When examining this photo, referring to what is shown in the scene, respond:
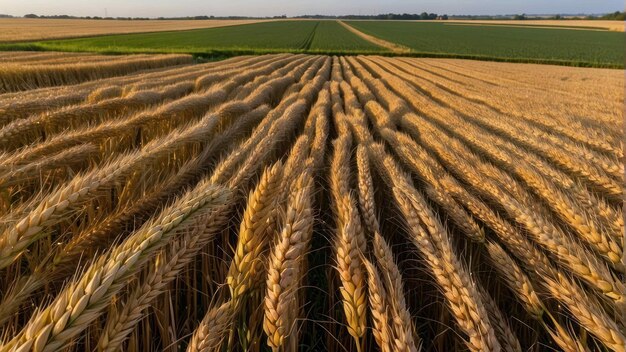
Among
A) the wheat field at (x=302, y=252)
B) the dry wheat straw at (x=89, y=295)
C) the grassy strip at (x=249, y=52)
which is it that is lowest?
the grassy strip at (x=249, y=52)

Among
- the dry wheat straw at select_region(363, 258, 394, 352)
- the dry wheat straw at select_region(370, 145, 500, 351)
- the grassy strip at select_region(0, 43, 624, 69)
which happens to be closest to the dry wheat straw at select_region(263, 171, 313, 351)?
the dry wheat straw at select_region(363, 258, 394, 352)

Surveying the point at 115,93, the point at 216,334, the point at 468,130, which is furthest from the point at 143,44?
the point at 216,334

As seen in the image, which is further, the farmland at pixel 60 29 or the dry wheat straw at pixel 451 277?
the farmland at pixel 60 29

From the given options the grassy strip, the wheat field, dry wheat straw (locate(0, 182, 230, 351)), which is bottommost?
the grassy strip

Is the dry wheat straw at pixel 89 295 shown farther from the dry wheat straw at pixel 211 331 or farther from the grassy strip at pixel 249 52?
the grassy strip at pixel 249 52

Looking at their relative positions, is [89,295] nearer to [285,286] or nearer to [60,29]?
[285,286]

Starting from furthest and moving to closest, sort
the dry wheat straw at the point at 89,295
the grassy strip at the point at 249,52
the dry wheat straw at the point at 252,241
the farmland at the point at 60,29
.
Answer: the farmland at the point at 60,29, the grassy strip at the point at 249,52, the dry wheat straw at the point at 252,241, the dry wheat straw at the point at 89,295

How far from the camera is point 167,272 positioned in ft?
4.88

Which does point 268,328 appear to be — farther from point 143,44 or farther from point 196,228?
point 143,44

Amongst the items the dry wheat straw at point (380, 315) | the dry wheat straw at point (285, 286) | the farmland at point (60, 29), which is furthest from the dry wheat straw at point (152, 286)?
the farmland at point (60, 29)

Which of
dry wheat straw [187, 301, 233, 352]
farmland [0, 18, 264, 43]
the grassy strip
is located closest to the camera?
dry wheat straw [187, 301, 233, 352]

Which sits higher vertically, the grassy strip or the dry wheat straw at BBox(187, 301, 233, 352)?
the dry wheat straw at BBox(187, 301, 233, 352)

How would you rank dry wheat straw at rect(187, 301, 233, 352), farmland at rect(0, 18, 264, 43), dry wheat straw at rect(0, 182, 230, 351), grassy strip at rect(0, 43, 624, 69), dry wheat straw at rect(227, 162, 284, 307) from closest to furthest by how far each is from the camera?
dry wheat straw at rect(0, 182, 230, 351) → dry wheat straw at rect(187, 301, 233, 352) → dry wheat straw at rect(227, 162, 284, 307) → grassy strip at rect(0, 43, 624, 69) → farmland at rect(0, 18, 264, 43)

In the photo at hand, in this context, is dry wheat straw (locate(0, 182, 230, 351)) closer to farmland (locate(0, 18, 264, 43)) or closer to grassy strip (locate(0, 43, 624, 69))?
grassy strip (locate(0, 43, 624, 69))
